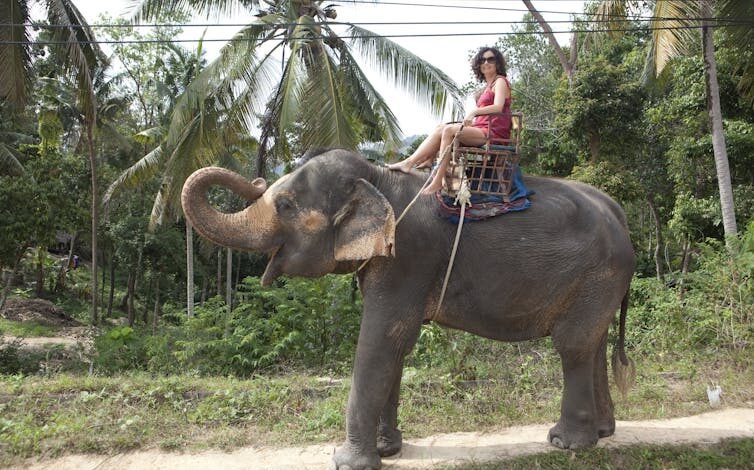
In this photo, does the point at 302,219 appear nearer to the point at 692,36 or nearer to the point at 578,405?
the point at 578,405

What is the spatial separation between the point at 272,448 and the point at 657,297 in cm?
713

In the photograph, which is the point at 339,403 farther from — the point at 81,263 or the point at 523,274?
the point at 81,263

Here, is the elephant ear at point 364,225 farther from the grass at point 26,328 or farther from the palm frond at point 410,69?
the grass at point 26,328

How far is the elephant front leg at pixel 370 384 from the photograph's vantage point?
3799 millimetres

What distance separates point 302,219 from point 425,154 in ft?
3.18

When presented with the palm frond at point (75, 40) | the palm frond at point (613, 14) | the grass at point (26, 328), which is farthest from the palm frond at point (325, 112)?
the grass at point (26, 328)

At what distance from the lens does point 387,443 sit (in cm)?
427

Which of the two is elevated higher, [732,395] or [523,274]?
[523,274]

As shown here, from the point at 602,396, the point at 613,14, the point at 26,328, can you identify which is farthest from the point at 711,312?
the point at 26,328

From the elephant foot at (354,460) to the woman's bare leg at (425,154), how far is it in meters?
1.87

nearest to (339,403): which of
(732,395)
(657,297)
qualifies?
(732,395)

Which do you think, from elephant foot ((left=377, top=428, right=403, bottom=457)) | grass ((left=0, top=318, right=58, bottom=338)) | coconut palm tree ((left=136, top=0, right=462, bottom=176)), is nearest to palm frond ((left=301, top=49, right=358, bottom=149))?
coconut palm tree ((left=136, top=0, right=462, bottom=176))

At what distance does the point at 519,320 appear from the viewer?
3.96 metres

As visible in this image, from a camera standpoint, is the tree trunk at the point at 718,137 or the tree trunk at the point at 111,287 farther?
the tree trunk at the point at 111,287
